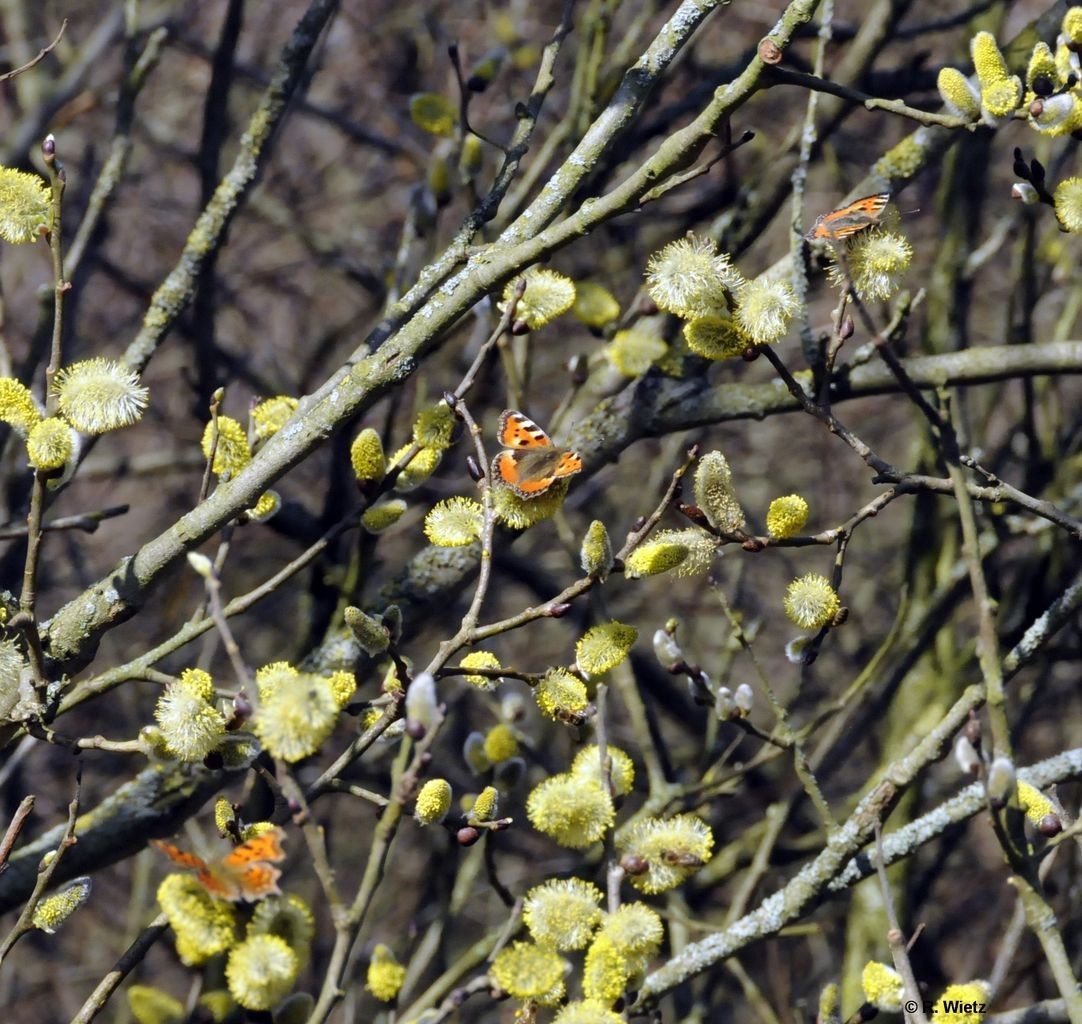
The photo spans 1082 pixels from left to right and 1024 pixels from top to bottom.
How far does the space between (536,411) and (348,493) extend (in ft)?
3.10

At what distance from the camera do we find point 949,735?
1186mm

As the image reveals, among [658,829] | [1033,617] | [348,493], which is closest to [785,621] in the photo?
[1033,617]

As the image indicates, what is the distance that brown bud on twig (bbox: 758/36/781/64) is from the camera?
3.69ft

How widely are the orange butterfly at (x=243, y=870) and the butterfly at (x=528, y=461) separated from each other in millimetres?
421

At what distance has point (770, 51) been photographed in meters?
1.12

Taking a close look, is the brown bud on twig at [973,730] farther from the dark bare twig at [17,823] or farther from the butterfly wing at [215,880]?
the dark bare twig at [17,823]

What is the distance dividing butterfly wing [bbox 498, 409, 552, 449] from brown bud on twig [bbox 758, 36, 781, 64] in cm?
45

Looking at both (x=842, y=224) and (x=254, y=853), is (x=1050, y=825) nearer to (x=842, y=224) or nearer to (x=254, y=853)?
(x=842, y=224)

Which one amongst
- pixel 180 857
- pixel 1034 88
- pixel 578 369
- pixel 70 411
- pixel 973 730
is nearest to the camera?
pixel 180 857

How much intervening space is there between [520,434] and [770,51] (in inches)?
18.8

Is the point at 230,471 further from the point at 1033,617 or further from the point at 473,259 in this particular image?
the point at 1033,617

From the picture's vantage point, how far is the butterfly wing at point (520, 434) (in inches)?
46.8

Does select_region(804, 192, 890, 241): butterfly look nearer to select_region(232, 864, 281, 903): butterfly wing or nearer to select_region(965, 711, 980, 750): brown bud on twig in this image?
select_region(965, 711, 980, 750): brown bud on twig

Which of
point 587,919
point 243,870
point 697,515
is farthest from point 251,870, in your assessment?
point 697,515
